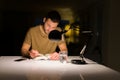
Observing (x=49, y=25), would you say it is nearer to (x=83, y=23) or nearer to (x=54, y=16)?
(x=54, y=16)

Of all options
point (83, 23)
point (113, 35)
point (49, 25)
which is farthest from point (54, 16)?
point (83, 23)

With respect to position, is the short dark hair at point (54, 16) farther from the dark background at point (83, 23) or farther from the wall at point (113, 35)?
the wall at point (113, 35)

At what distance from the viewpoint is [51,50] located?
11.6ft

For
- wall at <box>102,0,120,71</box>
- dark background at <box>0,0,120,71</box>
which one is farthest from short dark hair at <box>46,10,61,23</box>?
wall at <box>102,0,120,71</box>

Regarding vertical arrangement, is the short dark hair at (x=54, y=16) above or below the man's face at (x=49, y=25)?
above

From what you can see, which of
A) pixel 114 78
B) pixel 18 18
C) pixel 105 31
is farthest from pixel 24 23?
pixel 114 78

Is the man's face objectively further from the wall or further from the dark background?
the wall

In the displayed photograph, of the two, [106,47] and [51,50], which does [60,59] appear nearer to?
[51,50]

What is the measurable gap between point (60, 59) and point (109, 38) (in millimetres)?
3337

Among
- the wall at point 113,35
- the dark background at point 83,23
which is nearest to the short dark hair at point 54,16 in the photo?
the dark background at point 83,23

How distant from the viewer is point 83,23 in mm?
9031

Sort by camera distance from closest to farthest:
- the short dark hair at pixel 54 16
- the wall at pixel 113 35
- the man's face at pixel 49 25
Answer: the short dark hair at pixel 54 16 → the man's face at pixel 49 25 → the wall at pixel 113 35

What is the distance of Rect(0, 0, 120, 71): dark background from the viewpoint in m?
5.81

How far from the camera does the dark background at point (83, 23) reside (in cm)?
581
